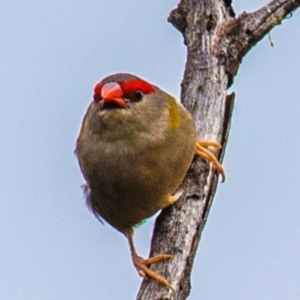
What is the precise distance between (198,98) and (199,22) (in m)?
0.54

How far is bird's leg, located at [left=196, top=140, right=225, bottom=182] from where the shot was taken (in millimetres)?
6473

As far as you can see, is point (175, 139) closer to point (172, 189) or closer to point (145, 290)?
point (172, 189)

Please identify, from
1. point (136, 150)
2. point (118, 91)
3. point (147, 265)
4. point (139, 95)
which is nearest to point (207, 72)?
point (139, 95)

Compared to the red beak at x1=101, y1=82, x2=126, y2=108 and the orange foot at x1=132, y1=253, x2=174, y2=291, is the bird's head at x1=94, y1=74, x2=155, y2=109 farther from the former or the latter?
the orange foot at x1=132, y1=253, x2=174, y2=291

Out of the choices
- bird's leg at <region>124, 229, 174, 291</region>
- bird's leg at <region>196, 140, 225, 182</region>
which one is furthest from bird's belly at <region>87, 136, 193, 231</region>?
bird's leg at <region>124, 229, 174, 291</region>

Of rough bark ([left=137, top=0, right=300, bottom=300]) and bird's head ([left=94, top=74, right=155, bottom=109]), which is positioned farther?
rough bark ([left=137, top=0, right=300, bottom=300])

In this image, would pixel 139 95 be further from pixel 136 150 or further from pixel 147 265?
pixel 147 265

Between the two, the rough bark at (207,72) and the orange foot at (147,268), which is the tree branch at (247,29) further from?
the orange foot at (147,268)

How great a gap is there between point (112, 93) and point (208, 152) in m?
0.97

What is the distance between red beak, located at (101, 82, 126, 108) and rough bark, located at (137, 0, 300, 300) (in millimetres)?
894

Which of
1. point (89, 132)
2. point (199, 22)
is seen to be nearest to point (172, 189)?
point (89, 132)

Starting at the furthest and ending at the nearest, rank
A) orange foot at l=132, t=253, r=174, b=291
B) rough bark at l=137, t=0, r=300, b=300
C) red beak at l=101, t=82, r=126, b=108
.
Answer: rough bark at l=137, t=0, r=300, b=300
orange foot at l=132, t=253, r=174, b=291
red beak at l=101, t=82, r=126, b=108

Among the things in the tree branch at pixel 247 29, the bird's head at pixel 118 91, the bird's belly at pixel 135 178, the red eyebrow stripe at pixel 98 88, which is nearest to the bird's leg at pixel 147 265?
the bird's belly at pixel 135 178

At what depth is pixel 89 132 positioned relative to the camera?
619 centimetres
